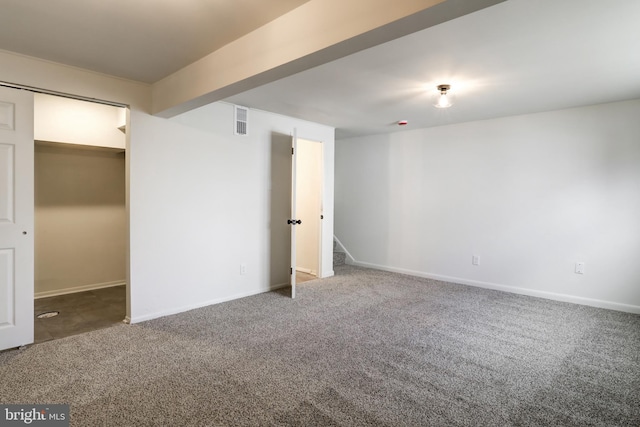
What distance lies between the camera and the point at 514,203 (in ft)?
15.5

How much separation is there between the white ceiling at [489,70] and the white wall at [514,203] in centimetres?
40

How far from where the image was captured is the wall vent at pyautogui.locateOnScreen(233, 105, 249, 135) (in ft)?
13.9

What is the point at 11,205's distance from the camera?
2.83 m

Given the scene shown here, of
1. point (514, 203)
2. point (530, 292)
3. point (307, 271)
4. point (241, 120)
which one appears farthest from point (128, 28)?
point (530, 292)

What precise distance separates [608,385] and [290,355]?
225 cm

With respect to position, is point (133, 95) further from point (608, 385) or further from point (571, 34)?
point (608, 385)

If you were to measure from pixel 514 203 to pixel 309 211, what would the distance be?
3.05 m

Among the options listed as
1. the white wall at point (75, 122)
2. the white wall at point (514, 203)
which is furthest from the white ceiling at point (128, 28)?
the white wall at point (514, 203)

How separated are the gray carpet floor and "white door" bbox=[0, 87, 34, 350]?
0.86 ft

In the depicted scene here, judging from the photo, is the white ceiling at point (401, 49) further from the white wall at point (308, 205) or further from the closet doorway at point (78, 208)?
the white wall at point (308, 205)

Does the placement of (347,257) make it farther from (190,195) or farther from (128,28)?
(128,28)

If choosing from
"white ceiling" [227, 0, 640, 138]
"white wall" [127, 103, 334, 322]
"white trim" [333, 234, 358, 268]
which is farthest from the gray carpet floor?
"white trim" [333, 234, 358, 268]

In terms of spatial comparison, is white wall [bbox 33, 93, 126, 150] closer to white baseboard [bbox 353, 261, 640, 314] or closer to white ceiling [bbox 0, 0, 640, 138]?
white ceiling [bbox 0, 0, 640, 138]

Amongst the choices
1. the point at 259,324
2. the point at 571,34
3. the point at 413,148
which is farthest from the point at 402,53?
the point at 413,148
